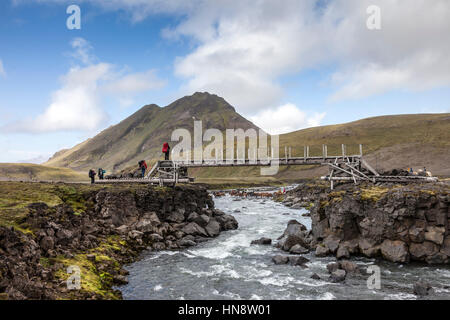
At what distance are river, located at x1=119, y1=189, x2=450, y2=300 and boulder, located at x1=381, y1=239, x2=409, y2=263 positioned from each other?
0.91 metres

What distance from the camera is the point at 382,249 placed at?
102 feet

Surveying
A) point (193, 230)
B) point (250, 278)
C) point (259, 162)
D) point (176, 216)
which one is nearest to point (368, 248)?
point (250, 278)

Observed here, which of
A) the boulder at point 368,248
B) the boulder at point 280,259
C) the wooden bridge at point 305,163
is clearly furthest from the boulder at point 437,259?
the wooden bridge at point 305,163

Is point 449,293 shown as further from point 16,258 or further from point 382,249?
point 16,258

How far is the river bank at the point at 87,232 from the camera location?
19.2 m

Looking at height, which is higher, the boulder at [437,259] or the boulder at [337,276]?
the boulder at [437,259]

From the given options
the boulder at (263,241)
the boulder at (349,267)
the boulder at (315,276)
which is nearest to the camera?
the boulder at (315,276)

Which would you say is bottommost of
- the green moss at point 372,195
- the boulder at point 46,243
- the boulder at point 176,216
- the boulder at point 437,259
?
the boulder at point 437,259

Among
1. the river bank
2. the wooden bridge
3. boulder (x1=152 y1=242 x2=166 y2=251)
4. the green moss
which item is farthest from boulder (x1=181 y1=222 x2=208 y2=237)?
the green moss

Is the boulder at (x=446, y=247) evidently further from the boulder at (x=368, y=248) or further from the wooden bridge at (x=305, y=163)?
the wooden bridge at (x=305, y=163)

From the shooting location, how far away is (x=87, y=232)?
108 feet

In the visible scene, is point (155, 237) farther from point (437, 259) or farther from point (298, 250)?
point (437, 259)
